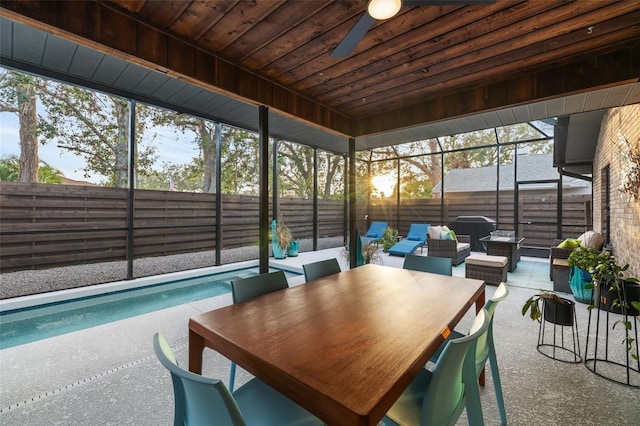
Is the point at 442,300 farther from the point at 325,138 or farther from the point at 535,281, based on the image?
the point at 325,138

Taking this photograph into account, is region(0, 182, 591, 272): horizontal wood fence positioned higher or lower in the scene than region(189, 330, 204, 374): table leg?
higher

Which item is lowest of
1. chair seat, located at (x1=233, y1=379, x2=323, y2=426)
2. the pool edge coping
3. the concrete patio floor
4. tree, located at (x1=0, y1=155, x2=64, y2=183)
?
the concrete patio floor

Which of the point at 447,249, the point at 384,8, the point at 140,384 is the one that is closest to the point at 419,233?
the point at 447,249

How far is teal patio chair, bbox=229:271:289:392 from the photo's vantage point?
5.72 ft

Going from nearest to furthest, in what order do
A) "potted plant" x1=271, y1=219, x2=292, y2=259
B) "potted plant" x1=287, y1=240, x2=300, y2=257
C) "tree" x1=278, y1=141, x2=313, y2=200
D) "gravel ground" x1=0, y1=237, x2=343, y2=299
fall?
"gravel ground" x1=0, y1=237, x2=343, y2=299 < "potted plant" x1=271, y1=219, x2=292, y2=259 < "potted plant" x1=287, y1=240, x2=300, y2=257 < "tree" x1=278, y1=141, x2=313, y2=200

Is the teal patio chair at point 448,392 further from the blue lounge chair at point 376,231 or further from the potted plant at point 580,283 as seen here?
the blue lounge chair at point 376,231

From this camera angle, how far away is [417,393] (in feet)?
4.22

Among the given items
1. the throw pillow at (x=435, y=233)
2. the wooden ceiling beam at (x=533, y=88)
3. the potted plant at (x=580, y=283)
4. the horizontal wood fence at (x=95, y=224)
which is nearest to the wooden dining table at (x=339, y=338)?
the wooden ceiling beam at (x=533, y=88)

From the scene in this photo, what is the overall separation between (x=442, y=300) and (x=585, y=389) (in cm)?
127

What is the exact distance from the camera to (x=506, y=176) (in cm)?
816

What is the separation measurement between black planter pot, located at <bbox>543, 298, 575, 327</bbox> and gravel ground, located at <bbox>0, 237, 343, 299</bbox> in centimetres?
506

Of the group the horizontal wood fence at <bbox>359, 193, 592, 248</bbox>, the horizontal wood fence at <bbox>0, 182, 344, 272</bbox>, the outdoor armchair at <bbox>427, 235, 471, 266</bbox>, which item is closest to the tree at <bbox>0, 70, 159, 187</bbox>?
the horizontal wood fence at <bbox>0, 182, 344, 272</bbox>

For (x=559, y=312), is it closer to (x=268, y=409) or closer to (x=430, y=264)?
(x=430, y=264)

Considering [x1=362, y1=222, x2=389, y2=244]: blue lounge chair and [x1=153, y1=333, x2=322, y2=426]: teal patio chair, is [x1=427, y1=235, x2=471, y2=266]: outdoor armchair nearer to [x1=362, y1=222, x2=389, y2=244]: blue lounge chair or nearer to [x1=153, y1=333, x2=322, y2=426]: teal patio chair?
[x1=362, y1=222, x2=389, y2=244]: blue lounge chair
